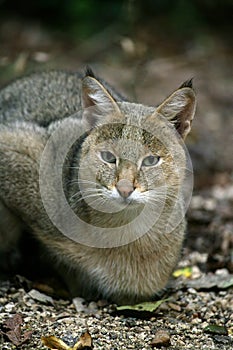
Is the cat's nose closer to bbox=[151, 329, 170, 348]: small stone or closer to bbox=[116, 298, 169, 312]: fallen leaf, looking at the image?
bbox=[151, 329, 170, 348]: small stone

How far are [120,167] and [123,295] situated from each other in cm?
114

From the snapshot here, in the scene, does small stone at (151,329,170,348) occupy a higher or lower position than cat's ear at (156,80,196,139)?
lower

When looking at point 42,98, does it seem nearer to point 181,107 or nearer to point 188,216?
point 181,107

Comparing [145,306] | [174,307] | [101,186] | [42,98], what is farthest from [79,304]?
[42,98]

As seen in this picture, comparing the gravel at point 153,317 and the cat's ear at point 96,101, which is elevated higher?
the cat's ear at point 96,101

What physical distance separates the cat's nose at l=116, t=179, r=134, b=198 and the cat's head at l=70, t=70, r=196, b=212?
50mm

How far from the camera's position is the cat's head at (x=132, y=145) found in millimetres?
4184

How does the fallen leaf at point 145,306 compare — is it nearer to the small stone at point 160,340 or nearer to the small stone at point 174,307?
the small stone at point 174,307

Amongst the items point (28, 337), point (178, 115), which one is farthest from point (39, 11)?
point (28, 337)

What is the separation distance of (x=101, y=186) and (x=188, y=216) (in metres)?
2.40

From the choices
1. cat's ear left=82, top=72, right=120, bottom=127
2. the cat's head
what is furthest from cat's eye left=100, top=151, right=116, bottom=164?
cat's ear left=82, top=72, right=120, bottom=127

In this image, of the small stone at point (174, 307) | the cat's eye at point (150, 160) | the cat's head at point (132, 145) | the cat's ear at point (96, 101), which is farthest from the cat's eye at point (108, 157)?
the small stone at point (174, 307)

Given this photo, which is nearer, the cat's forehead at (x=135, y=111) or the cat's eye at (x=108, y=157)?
the cat's eye at (x=108, y=157)

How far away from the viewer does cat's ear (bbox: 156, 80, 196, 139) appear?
4359 mm
